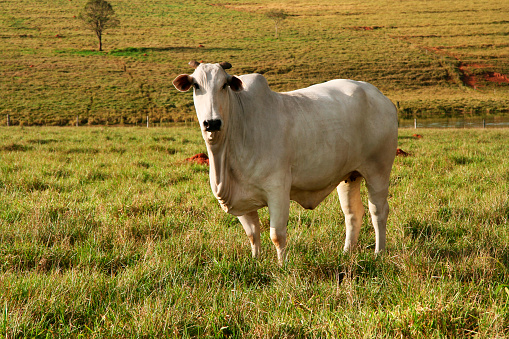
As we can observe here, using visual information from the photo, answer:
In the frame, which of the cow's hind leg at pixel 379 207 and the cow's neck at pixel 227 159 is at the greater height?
the cow's neck at pixel 227 159

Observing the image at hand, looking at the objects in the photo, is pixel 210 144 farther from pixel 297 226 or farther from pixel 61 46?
pixel 61 46

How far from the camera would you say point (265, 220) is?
5.12m

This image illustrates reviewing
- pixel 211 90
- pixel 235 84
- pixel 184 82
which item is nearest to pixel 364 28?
pixel 235 84

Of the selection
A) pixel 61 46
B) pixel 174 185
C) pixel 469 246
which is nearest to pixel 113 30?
pixel 61 46

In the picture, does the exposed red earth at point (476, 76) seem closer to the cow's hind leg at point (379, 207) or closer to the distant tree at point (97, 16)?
the distant tree at point (97, 16)

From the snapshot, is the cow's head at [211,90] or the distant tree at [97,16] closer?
the cow's head at [211,90]

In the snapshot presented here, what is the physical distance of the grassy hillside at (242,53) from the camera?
37094 mm

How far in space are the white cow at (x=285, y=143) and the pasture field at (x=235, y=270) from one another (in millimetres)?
374

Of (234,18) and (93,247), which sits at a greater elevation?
(234,18)

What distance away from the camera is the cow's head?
3201 mm

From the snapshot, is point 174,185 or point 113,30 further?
point 113,30

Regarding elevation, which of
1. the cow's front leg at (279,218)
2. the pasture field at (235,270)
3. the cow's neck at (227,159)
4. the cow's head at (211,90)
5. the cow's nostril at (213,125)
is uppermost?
the cow's head at (211,90)

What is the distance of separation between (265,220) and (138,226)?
1.47 meters

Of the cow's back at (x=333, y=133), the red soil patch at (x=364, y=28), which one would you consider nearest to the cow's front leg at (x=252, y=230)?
the cow's back at (x=333, y=133)
